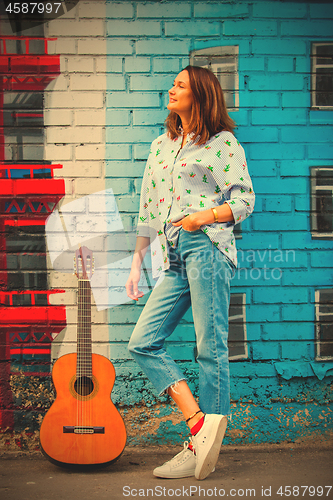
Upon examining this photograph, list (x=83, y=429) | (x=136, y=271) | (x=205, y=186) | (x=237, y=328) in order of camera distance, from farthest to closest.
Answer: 1. (x=237, y=328)
2. (x=136, y=271)
3. (x=83, y=429)
4. (x=205, y=186)

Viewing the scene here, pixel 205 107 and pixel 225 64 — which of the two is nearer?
pixel 205 107

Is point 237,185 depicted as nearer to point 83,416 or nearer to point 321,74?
point 321,74

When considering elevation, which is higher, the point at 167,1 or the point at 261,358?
the point at 167,1

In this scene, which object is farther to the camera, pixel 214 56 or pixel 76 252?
pixel 214 56

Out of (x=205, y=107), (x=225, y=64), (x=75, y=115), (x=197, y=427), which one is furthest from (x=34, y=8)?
(x=197, y=427)

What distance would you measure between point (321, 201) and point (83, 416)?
1917 mm

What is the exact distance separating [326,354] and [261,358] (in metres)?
0.42

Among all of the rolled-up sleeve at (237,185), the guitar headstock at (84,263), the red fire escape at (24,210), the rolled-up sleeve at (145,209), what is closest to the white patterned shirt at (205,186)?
the rolled-up sleeve at (237,185)

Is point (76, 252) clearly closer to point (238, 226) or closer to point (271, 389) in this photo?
point (238, 226)

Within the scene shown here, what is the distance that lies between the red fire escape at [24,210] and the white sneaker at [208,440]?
1.10 meters

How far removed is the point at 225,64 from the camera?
235cm

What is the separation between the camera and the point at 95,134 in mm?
2359

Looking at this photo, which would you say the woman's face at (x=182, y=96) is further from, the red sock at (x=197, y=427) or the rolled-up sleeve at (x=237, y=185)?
the red sock at (x=197, y=427)

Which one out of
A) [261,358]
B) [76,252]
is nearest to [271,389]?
[261,358]
